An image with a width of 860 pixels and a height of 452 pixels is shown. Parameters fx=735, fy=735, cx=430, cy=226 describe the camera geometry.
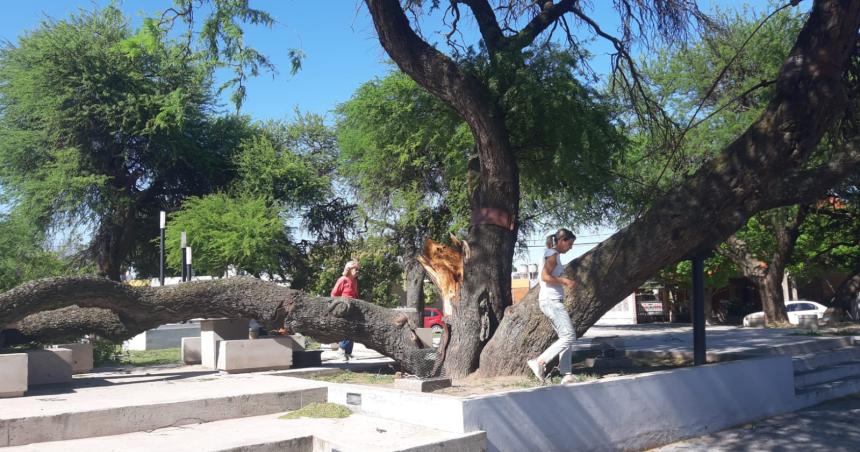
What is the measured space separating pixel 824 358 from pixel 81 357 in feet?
39.0

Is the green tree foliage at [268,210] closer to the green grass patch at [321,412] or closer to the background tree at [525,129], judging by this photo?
the background tree at [525,129]

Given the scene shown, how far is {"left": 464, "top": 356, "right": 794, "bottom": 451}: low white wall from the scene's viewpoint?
6.77 m

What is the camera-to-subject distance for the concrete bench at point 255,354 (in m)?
10.5

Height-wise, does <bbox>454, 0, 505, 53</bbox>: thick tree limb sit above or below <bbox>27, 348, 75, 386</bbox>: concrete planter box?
above

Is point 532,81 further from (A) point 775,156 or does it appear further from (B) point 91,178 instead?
(B) point 91,178

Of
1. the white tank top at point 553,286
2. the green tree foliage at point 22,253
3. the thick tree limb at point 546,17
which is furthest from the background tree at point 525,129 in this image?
the green tree foliage at point 22,253

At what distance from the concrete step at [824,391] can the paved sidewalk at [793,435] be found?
37 cm

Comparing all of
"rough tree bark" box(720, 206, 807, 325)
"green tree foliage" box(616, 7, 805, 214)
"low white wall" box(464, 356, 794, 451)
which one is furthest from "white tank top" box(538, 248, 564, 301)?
"rough tree bark" box(720, 206, 807, 325)

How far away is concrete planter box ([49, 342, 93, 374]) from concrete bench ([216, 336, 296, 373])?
6.87 feet

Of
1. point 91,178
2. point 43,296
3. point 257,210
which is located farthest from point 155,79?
point 43,296

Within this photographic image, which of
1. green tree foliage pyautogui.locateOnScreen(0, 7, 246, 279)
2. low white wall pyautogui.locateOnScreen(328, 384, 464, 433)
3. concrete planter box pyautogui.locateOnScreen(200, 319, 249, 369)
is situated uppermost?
green tree foliage pyautogui.locateOnScreen(0, 7, 246, 279)

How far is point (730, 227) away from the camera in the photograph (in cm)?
887

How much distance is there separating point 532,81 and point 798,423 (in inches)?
229

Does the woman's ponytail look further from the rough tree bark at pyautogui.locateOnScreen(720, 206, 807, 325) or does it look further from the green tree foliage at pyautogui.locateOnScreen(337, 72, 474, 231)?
the rough tree bark at pyautogui.locateOnScreen(720, 206, 807, 325)
